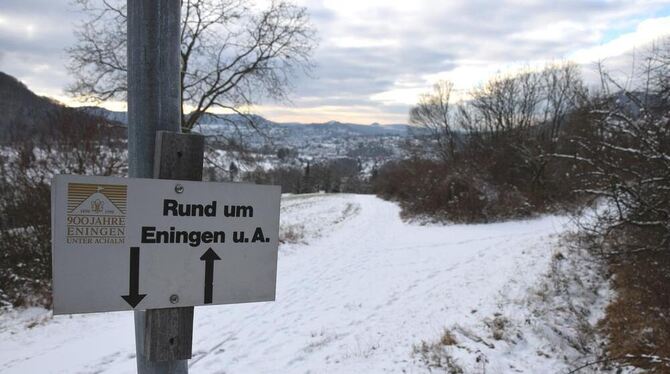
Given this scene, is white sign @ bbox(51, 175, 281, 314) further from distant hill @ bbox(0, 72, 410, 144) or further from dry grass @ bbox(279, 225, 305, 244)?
dry grass @ bbox(279, 225, 305, 244)

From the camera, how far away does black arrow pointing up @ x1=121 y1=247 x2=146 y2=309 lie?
160cm

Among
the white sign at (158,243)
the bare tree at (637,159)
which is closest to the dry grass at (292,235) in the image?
the bare tree at (637,159)

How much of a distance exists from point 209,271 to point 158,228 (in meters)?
0.25

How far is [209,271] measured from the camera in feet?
5.69

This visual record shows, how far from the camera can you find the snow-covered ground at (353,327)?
5.58 meters

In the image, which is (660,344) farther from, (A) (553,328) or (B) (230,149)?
(B) (230,149)

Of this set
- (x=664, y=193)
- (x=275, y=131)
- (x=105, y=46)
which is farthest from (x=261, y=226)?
(x=275, y=131)

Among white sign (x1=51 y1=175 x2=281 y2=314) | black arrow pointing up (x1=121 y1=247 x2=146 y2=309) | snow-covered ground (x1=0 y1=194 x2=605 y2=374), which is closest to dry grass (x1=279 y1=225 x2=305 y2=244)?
snow-covered ground (x1=0 y1=194 x2=605 y2=374)

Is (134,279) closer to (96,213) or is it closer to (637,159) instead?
(96,213)

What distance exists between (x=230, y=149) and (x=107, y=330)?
11535mm

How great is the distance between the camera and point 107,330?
22.2 ft

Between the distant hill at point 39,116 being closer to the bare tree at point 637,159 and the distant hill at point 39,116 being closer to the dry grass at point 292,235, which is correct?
the dry grass at point 292,235

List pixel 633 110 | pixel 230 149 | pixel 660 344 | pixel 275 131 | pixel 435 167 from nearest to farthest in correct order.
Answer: pixel 660 344, pixel 633 110, pixel 230 149, pixel 275 131, pixel 435 167

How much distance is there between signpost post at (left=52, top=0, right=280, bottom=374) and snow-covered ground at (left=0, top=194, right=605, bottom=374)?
13.0ft
